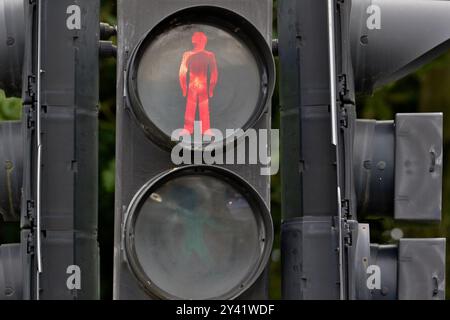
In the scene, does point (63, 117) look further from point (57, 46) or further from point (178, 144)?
point (178, 144)

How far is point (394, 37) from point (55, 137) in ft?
4.20

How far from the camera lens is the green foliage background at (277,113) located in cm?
1218

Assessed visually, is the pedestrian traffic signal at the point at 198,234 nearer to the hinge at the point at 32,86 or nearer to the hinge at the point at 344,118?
the hinge at the point at 344,118

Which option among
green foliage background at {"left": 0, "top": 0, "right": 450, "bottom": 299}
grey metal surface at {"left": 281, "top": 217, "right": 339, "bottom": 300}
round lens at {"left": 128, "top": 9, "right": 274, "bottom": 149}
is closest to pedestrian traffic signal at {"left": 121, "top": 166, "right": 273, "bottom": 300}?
round lens at {"left": 128, "top": 9, "right": 274, "bottom": 149}

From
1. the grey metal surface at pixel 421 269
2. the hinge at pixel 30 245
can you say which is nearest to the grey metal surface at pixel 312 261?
the grey metal surface at pixel 421 269

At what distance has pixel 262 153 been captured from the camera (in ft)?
18.0

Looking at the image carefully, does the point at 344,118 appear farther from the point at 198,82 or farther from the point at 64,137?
the point at 64,137

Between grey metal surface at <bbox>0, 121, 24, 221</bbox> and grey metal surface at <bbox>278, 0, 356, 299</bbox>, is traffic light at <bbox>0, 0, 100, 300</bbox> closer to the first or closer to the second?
grey metal surface at <bbox>0, 121, 24, 221</bbox>

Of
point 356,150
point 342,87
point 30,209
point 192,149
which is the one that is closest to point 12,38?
point 30,209

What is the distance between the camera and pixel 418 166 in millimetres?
5781

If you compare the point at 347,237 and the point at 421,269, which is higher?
the point at 347,237

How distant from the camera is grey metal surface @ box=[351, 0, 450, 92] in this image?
19.4 feet

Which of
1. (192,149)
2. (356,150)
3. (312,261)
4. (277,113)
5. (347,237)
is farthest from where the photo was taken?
(277,113)
